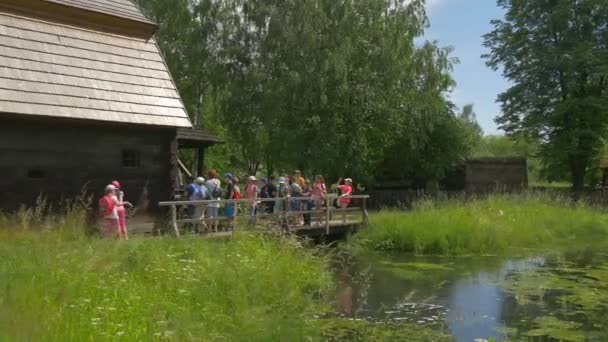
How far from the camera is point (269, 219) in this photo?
50.1 feet

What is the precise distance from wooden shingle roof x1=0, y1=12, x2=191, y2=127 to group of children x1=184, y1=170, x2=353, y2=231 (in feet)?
5.36

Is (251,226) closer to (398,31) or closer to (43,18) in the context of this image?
(43,18)

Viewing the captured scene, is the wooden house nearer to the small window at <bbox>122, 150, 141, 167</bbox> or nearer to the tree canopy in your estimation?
the small window at <bbox>122, 150, 141, 167</bbox>

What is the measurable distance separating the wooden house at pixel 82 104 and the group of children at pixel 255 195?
110 cm

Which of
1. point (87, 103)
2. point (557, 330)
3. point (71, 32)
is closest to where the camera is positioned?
point (557, 330)

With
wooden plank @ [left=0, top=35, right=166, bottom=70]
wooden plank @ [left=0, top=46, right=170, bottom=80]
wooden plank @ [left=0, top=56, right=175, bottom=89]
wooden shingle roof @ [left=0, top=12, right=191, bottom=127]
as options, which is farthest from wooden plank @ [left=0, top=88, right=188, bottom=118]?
wooden plank @ [left=0, top=35, right=166, bottom=70]

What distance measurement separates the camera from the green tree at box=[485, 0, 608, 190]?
29.1 m

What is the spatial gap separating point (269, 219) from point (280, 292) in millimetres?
5654

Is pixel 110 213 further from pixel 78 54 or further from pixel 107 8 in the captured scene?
pixel 107 8

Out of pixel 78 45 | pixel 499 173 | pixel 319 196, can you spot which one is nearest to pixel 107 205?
pixel 78 45

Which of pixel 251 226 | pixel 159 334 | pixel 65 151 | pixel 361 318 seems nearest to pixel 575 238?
pixel 251 226

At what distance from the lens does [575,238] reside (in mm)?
20344

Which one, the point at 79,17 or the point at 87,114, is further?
the point at 79,17

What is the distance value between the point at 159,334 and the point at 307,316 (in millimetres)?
3177
